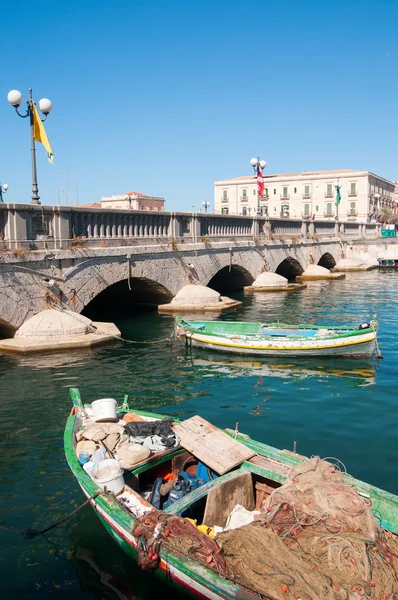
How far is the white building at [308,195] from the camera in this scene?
81250mm

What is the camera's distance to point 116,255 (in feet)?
68.9

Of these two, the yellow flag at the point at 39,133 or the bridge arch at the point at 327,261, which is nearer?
the yellow flag at the point at 39,133

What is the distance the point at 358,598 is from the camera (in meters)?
5.16

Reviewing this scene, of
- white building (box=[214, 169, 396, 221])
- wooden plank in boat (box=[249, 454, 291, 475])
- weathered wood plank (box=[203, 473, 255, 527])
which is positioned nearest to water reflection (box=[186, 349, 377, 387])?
wooden plank in boat (box=[249, 454, 291, 475])

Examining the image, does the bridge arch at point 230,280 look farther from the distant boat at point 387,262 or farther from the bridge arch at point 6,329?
the distant boat at point 387,262

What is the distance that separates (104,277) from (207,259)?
815cm

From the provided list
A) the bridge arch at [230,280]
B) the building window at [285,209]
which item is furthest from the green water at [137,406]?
the building window at [285,209]

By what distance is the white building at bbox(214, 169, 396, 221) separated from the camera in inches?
Result: 3199

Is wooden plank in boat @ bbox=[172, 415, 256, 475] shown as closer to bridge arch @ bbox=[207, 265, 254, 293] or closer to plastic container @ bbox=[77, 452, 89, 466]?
plastic container @ bbox=[77, 452, 89, 466]

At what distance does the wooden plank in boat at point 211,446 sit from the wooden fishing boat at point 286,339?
27.9 feet

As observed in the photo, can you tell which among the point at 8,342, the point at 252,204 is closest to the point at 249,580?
the point at 8,342

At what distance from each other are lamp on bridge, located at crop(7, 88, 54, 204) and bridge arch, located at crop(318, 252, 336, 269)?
110 ft

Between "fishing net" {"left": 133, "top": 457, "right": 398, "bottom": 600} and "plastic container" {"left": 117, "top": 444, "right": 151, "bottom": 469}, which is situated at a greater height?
"plastic container" {"left": 117, "top": 444, "right": 151, "bottom": 469}

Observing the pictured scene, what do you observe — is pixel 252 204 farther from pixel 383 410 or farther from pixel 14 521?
pixel 14 521
